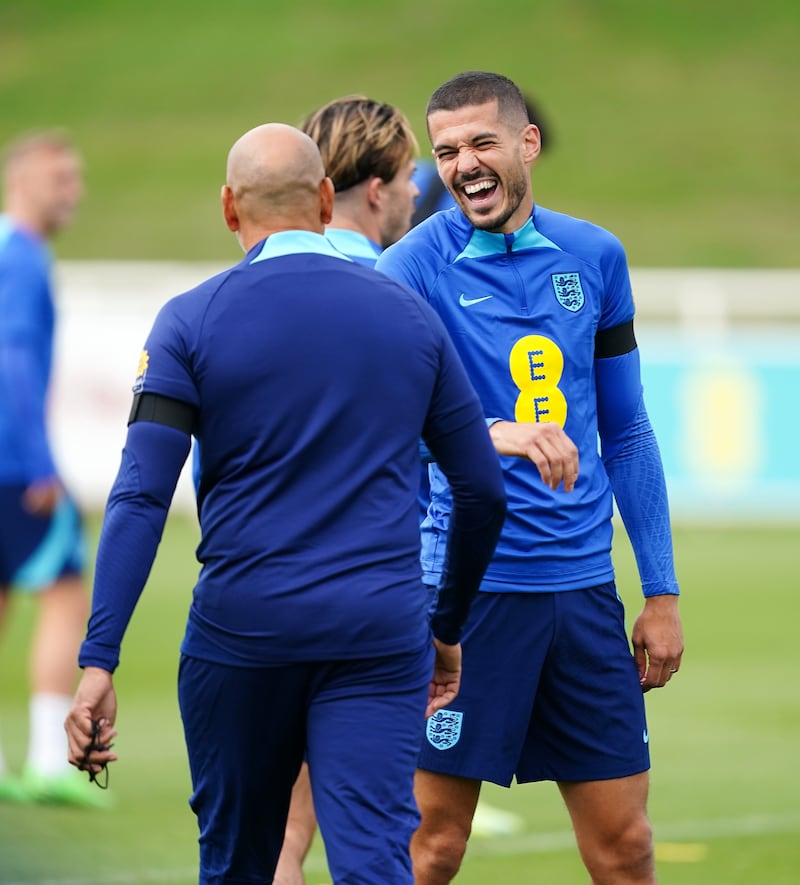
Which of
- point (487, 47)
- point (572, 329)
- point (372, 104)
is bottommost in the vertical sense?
point (572, 329)

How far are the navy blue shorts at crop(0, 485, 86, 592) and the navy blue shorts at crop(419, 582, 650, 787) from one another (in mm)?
3273

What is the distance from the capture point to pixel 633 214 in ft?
141

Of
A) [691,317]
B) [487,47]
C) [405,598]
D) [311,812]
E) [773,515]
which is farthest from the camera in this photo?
[487,47]

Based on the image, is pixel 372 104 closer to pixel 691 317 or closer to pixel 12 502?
pixel 12 502

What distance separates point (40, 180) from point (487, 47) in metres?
47.7

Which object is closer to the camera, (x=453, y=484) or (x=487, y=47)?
(x=453, y=484)

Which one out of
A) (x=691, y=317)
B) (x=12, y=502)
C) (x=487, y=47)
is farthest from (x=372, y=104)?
(x=487, y=47)

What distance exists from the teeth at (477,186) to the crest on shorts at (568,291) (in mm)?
276

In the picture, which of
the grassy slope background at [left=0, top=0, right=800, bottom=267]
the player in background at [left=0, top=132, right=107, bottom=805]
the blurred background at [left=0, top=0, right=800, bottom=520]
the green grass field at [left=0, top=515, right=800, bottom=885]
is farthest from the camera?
the grassy slope background at [left=0, top=0, right=800, bottom=267]

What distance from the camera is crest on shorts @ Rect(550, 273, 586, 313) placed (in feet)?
14.6

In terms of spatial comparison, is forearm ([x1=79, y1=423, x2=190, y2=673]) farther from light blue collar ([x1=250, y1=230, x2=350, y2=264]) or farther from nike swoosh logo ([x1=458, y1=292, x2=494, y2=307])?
nike swoosh logo ([x1=458, y1=292, x2=494, y2=307])

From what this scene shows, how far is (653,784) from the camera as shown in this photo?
729 centimetres

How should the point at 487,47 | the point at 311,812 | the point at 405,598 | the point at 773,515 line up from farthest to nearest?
the point at 487,47 < the point at 773,515 < the point at 311,812 < the point at 405,598

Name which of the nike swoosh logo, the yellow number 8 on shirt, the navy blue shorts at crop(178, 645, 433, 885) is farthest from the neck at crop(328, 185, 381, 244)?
the navy blue shorts at crop(178, 645, 433, 885)
